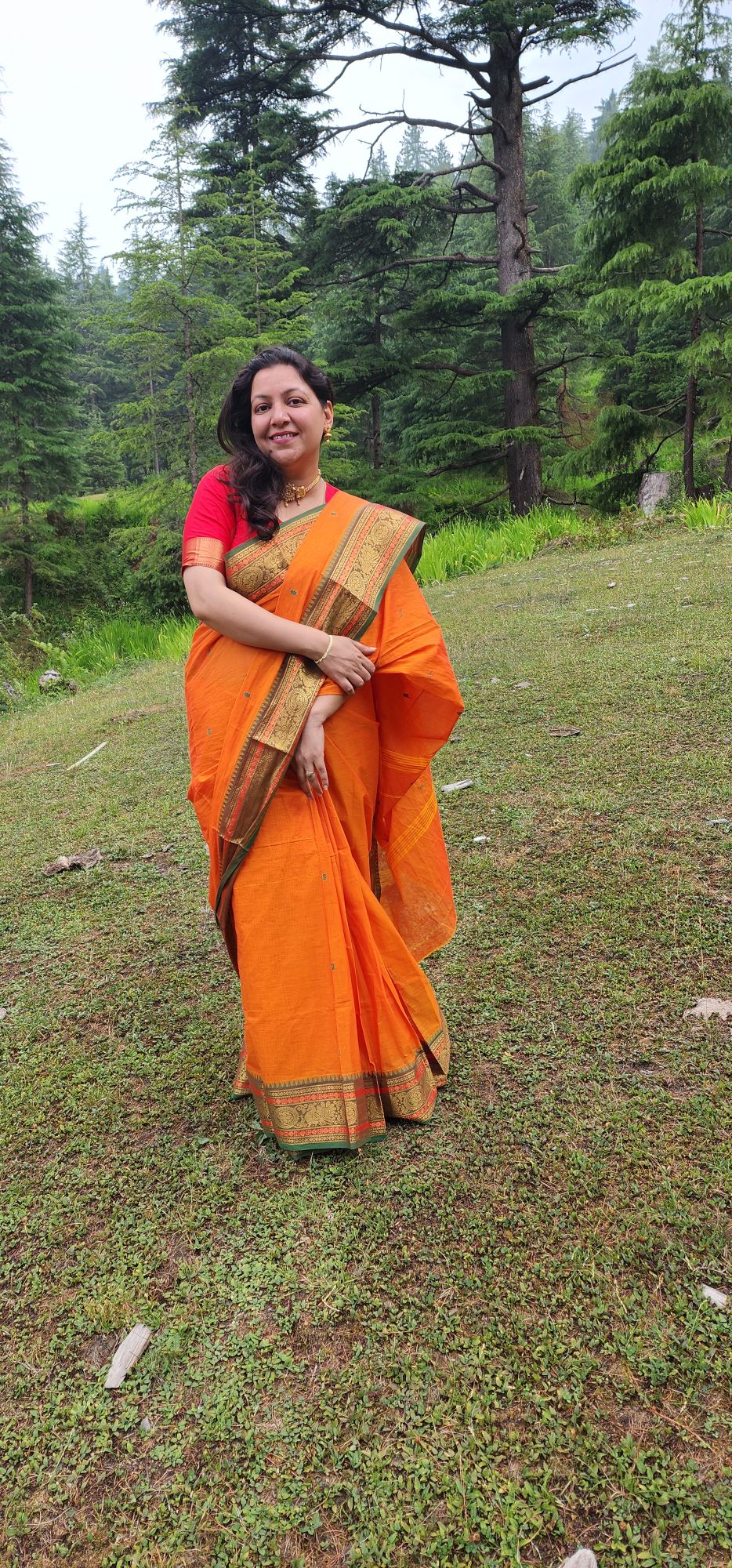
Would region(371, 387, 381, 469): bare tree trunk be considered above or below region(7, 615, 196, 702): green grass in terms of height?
above

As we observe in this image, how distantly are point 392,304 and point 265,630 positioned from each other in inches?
604

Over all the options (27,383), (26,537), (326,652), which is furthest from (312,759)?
(27,383)

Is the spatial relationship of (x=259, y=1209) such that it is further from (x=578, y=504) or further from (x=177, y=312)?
(x=578, y=504)

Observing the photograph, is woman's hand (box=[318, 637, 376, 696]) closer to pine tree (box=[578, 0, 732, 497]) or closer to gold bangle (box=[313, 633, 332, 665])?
gold bangle (box=[313, 633, 332, 665])

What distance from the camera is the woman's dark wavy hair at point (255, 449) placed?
2088 millimetres

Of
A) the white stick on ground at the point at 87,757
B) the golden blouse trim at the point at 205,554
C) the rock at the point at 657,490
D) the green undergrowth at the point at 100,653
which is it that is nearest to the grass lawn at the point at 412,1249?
the golden blouse trim at the point at 205,554

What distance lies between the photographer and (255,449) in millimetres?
2141

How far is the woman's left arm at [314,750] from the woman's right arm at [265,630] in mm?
57

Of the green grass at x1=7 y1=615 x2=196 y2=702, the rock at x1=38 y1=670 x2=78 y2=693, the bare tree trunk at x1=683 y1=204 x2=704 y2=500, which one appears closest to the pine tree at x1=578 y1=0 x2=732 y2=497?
the bare tree trunk at x1=683 y1=204 x2=704 y2=500

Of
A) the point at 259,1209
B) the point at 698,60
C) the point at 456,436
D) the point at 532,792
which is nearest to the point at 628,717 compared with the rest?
the point at 532,792

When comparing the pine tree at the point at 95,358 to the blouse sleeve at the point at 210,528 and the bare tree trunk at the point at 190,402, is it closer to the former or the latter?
the bare tree trunk at the point at 190,402

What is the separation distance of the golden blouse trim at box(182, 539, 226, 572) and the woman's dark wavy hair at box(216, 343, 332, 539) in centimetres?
10

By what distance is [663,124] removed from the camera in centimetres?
981

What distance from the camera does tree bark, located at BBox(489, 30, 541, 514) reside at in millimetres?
12844
